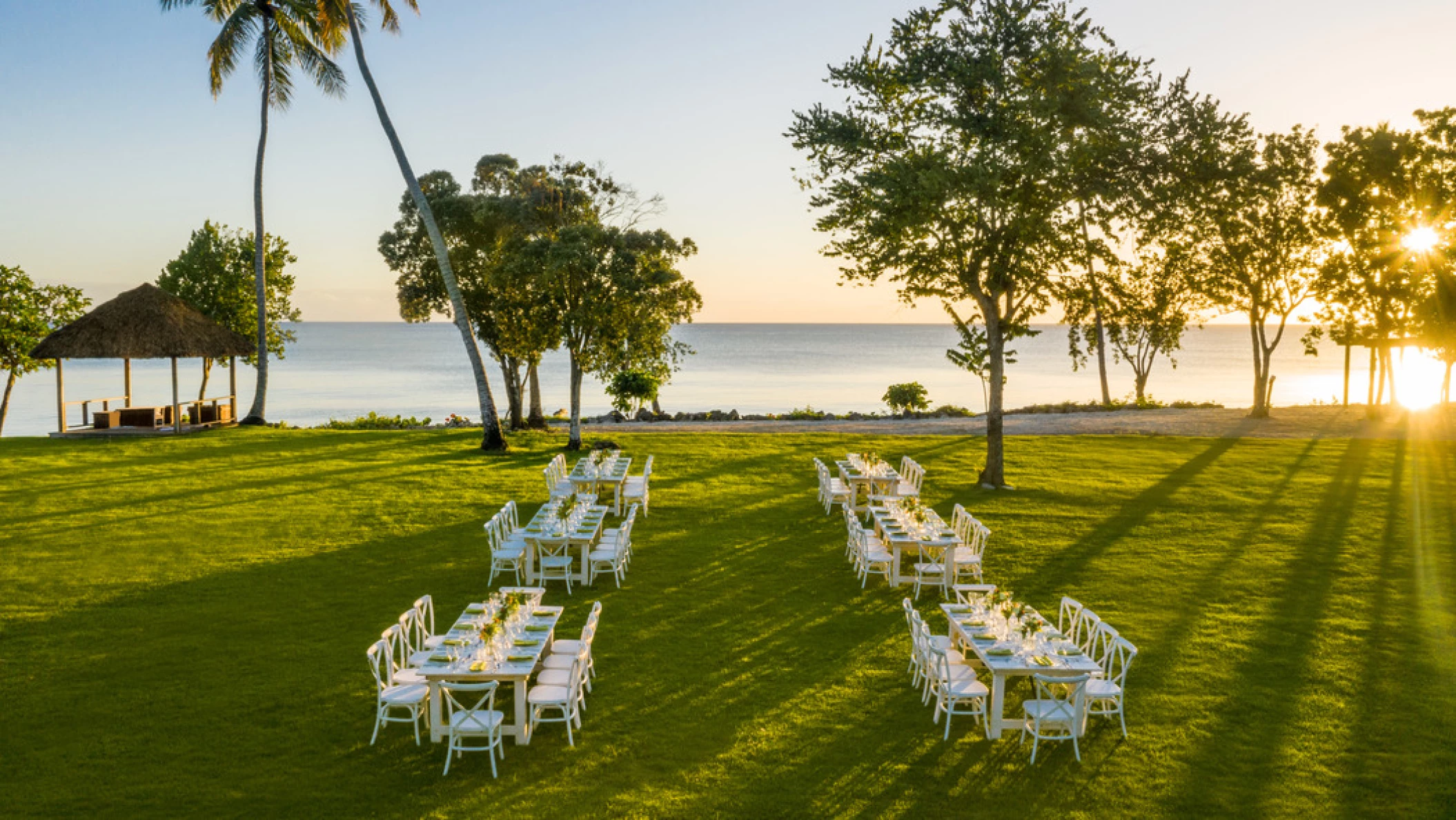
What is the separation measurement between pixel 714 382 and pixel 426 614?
79.0 m

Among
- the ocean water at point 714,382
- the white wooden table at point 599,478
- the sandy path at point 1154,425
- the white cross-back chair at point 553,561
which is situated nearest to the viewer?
the white cross-back chair at point 553,561

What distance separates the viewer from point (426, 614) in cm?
1299

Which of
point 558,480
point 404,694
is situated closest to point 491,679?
point 404,694

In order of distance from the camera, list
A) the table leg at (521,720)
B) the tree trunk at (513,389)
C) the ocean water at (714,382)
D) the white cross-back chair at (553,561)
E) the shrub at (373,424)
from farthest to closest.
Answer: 1. the ocean water at (714,382)
2. the shrub at (373,424)
3. the tree trunk at (513,389)
4. the white cross-back chair at (553,561)
5. the table leg at (521,720)

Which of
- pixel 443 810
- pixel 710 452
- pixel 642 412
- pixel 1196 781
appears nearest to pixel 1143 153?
pixel 710 452

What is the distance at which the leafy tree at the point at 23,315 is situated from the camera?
2919cm

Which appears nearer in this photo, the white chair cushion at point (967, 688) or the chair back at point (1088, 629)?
the white chair cushion at point (967, 688)

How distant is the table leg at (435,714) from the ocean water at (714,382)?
5302 centimetres

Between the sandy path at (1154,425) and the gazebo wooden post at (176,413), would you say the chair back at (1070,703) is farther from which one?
the gazebo wooden post at (176,413)

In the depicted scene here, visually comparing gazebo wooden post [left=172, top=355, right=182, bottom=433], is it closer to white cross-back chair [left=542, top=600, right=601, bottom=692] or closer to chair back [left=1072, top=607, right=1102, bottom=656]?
white cross-back chair [left=542, top=600, right=601, bottom=692]

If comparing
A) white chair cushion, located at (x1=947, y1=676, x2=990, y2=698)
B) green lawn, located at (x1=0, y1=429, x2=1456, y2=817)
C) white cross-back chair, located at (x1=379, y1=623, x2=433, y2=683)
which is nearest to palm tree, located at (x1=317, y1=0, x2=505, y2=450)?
green lawn, located at (x1=0, y1=429, x2=1456, y2=817)

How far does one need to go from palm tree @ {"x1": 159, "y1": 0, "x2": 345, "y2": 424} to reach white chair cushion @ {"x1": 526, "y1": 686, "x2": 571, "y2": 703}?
26.7 metres

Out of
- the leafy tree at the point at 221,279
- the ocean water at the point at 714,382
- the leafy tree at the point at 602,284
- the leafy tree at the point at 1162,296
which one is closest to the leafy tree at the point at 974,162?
the leafy tree at the point at 602,284

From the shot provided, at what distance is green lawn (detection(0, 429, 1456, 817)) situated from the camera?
27.5 feet
